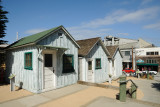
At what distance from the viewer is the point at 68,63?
966 cm

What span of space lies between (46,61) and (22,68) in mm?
2436

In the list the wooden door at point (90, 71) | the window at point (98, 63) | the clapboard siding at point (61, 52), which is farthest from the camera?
the window at point (98, 63)

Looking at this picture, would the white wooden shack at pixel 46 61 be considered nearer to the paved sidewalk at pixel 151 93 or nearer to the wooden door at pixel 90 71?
the wooden door at pixel 90 71

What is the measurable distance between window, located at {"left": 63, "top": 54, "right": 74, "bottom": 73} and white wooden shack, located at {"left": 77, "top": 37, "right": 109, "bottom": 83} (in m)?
1.73

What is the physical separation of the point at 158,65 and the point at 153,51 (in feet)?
13.3

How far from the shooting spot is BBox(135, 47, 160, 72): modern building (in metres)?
29.3

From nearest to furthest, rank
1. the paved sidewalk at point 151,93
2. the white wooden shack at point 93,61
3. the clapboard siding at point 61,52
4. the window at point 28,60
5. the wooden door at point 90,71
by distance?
the paved sidewalk at point 151,93, the window at point 28,60, the clapboard siding at point 61,52, the white wooden shack at point 93,61, the wooden door at point 90,71

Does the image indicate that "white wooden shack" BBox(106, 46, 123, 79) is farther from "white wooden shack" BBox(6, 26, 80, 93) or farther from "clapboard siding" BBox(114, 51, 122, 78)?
"white wooden shack" BBox(6, 26, 80, 93)

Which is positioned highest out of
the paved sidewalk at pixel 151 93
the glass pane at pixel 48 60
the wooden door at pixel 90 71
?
the glass pane at pixel 48 60

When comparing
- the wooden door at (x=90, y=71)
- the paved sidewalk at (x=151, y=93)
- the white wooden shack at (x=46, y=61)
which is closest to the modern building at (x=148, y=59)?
the paved sidewalk at (x=151, y=93)

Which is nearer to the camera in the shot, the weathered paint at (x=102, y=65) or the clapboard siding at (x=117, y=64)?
the weathered paint at (x=102, y=65)

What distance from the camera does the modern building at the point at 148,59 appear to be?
29266 mm

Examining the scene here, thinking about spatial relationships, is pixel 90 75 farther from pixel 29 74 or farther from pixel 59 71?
pixel 29 74

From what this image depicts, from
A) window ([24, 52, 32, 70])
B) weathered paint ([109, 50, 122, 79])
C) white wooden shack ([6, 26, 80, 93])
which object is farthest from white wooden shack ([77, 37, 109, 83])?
window ([24, 52, 32, 70])
